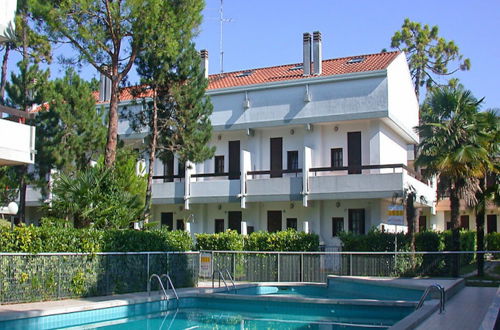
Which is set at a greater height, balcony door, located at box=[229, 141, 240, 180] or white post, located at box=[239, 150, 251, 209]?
balcony door, located at box=[229, 141, 240, 180]

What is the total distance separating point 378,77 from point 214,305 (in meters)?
16.0

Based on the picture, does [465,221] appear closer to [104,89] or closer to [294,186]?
[294,186]

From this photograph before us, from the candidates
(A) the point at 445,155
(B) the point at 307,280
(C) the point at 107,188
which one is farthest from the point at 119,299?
(A) the point at 445,155

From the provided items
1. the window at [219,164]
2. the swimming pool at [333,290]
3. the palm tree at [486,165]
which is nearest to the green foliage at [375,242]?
the swimming pool at [333,290]

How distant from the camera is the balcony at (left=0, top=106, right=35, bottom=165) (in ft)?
63.3

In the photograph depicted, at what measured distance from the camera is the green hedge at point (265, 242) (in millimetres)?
26828

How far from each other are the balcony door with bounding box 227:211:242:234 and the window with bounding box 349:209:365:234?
643cm

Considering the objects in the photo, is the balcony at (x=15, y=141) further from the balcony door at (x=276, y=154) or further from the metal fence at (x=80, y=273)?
the balcony door at (x=276, y=154)

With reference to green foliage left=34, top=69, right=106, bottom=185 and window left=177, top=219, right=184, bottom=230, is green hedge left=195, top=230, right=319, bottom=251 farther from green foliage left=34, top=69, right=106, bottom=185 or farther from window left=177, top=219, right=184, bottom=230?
window left=177, top=219, right=184, bottom=230

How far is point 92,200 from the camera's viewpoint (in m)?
20.5

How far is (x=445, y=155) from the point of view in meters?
24.4

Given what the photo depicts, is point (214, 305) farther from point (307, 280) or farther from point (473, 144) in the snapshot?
point (473, 144)

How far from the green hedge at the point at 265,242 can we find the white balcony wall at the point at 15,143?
985cm

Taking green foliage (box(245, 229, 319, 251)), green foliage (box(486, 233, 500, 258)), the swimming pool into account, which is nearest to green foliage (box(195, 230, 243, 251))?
green foliage (box(245, 229, 319, 251))
